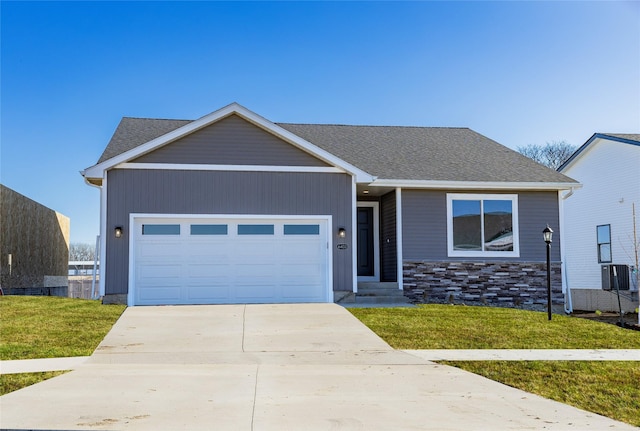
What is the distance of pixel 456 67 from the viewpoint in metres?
16.8

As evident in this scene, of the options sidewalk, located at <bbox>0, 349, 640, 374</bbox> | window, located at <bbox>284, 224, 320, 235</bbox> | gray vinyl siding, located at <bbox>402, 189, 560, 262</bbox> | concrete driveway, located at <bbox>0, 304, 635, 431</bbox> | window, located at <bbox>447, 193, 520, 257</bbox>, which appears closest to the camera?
concrete driveway, located at <bbox>0, 304, 635, 431</bbox>

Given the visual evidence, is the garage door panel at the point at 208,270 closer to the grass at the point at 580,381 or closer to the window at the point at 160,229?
the window at the point at 160,229

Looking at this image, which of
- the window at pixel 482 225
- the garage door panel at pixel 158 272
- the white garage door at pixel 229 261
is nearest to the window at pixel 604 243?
the window at pixel 482 225

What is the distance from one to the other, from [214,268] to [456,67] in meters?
8.21

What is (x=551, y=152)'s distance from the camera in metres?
46.2

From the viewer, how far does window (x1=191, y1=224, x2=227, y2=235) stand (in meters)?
15.3

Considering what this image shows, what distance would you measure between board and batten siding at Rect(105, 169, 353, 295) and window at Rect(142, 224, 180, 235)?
37 centimetres

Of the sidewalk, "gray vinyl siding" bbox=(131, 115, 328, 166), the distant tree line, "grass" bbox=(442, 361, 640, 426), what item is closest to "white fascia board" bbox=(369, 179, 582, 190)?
"gray vinyl siding" bbox=(131, 115, 328, 166)

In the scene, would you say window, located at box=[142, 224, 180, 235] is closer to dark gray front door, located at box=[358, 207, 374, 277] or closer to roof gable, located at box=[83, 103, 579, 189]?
roof gable, located at box=[83, 103, 579, 189]

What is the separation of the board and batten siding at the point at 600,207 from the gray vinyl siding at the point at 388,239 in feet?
26.5

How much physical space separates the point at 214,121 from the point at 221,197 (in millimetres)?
1841

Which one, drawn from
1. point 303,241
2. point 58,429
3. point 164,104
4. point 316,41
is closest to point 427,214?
point 303,241

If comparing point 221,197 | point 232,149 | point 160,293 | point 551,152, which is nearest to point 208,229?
point 221,197

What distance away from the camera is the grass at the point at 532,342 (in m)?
7.46
